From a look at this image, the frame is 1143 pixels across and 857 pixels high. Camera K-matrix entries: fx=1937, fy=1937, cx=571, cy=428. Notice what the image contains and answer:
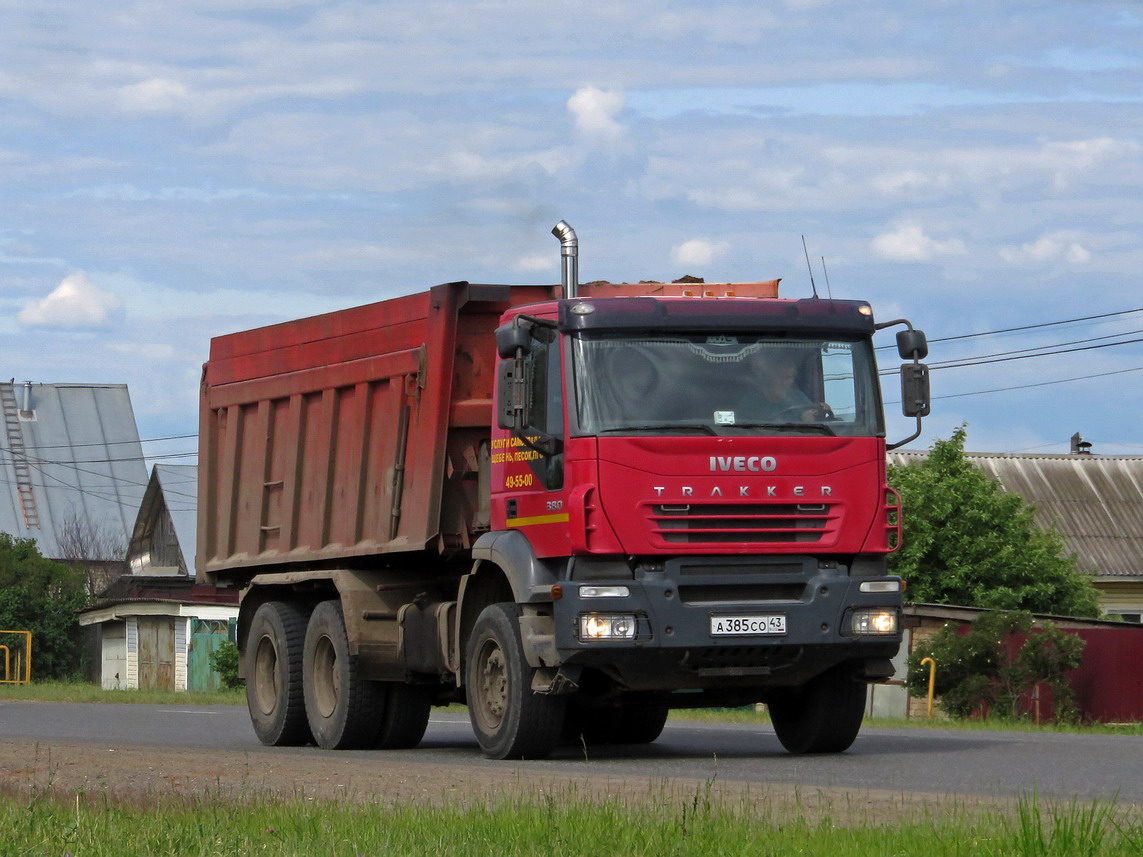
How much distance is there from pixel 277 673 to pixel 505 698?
418 centimetres

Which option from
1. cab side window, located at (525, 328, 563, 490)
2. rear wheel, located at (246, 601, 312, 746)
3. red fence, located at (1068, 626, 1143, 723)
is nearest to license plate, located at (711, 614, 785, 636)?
cab side window, located at (525, 328, 563, 490)

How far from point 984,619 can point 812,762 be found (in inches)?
609

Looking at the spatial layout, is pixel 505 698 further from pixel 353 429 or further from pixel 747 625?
pixel 353 429

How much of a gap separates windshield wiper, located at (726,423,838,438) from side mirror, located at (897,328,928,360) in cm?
89

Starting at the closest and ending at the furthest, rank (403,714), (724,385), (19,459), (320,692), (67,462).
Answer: (724,385)
(403,714)
(320,692)
(19,459)
(67,462)

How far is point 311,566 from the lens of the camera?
54.5 feet

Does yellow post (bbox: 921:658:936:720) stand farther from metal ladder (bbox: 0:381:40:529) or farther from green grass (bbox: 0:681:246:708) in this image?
metal ladder (bbox: 0:381:40:529)

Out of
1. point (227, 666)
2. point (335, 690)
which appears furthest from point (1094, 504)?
point (335, 690)

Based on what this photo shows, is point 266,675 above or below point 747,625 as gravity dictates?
below

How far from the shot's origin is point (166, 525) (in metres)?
70.8

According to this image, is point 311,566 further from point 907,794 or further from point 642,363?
point 907,794

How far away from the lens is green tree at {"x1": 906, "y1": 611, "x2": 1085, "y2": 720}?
88.3ft

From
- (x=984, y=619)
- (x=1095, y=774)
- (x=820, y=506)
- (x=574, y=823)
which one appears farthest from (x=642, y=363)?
(x=984, y=619)

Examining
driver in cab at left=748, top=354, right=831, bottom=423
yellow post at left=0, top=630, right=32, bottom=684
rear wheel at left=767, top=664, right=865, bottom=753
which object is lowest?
rear wheel at left=767, top=664, right=865, bottom=753
